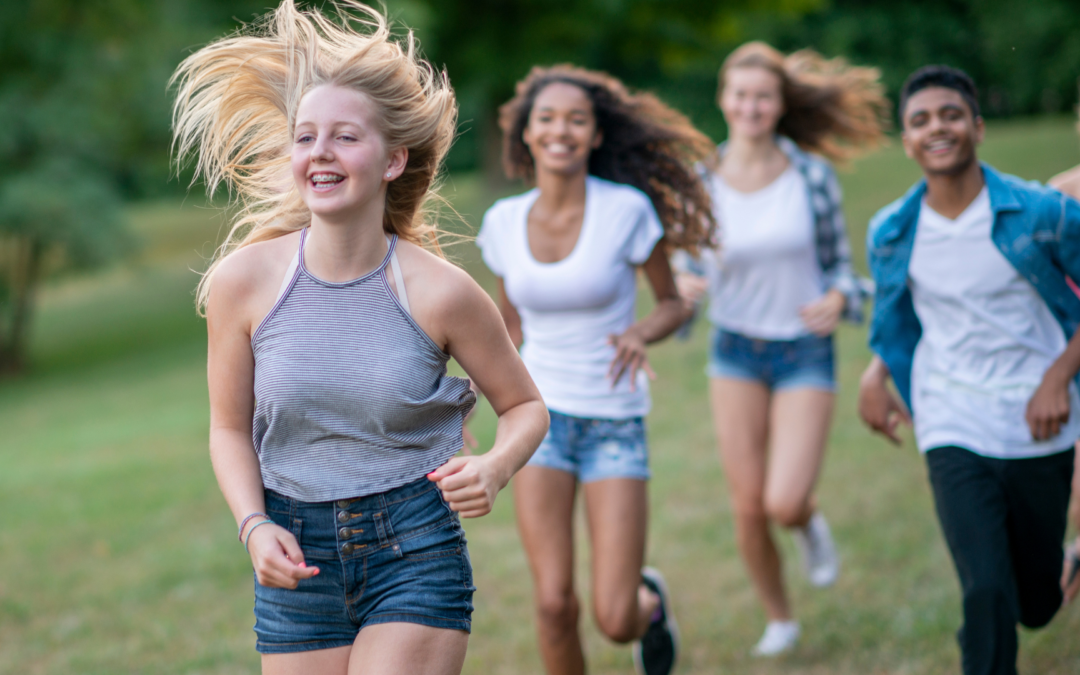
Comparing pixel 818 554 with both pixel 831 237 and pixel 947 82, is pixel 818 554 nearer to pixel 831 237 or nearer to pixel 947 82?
pixel 831 237

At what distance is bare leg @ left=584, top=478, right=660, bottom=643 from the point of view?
15.0 ft

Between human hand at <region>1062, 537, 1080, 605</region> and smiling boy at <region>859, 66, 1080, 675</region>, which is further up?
smiling boy at <region>859, 66, 1080, 675</region>

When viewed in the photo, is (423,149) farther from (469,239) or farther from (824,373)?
(824,373)

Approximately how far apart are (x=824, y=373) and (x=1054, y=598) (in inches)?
72.5

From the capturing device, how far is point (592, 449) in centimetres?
462

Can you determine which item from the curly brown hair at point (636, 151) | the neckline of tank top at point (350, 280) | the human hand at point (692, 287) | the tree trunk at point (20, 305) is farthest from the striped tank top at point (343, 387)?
the tree trunk at point (20, 305)

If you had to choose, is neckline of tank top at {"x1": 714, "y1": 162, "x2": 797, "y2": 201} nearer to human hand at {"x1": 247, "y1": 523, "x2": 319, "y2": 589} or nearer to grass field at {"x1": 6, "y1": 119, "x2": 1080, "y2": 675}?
grass field at {"x1": 6, "y1": 119, "x2": 1080, "y2": 675}

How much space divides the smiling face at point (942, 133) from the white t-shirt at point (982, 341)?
0.16 meters

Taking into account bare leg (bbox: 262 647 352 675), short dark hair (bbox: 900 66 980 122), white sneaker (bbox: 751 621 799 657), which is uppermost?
short dark hair (bbox: 900 66 980 122)

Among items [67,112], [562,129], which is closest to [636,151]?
[562,129]

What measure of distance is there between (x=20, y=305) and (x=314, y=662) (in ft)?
71.1

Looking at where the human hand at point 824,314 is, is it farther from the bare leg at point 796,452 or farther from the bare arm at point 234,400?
the bare arm at point 234,400

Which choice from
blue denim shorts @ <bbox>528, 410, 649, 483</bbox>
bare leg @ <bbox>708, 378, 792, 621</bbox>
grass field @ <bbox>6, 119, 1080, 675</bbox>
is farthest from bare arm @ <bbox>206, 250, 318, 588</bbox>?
bare leg @ <bbox>708, 378, 792, 621</bbox>

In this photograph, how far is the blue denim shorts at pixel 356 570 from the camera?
9.52 ft
